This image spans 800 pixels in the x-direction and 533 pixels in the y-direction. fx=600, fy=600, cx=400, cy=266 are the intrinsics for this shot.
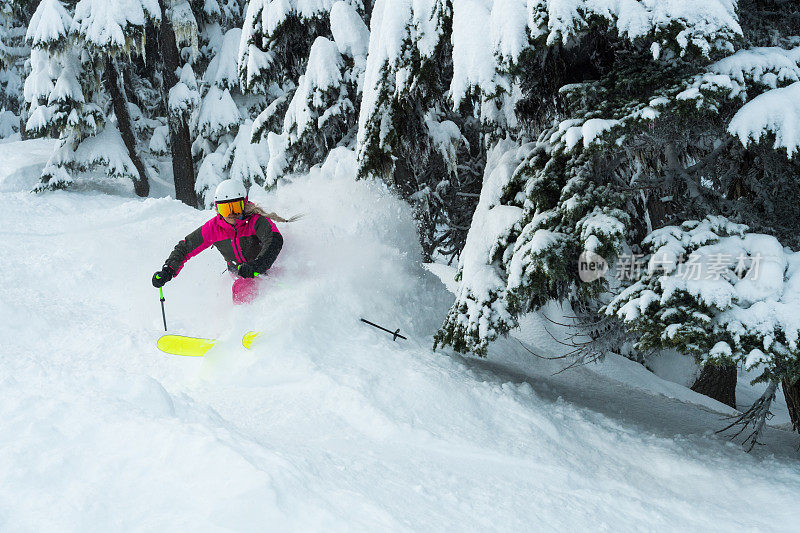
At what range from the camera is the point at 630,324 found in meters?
4.05

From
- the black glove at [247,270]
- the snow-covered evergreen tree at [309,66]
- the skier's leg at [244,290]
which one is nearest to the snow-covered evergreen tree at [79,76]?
the snow-covered evergreen tree at [309,66]

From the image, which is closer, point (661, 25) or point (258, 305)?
point (661, 25)

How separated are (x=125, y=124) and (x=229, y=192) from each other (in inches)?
442

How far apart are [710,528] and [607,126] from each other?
2.60 meters

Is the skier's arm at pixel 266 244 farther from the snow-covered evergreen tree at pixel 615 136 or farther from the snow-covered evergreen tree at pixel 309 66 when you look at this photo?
the snow-covered evergreen tree at pixel 309 66

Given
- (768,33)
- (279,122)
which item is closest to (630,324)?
(768,33)

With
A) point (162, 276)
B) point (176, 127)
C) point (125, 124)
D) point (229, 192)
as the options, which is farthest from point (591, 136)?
point (125, 124)

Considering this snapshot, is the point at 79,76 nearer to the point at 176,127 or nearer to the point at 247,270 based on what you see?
the point at 176,127

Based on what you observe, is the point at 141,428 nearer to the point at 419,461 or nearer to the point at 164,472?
the point at 164,472

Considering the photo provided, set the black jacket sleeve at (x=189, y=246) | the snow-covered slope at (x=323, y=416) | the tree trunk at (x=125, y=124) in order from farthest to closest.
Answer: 1. the tree trunk at (x=125, y=124)
2. the black jacket sleeve at (x=189, y=246)
3. the snow-covered slope at (x=323, y=416)

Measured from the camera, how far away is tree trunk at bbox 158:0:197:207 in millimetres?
15344

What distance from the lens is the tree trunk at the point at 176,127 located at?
50.3ft

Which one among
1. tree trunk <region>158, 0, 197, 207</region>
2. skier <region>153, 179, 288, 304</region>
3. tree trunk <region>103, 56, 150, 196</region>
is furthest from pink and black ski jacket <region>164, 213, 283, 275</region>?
tree trunk <region>103, 56, 150, 196</region>

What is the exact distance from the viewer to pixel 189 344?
555 cm
